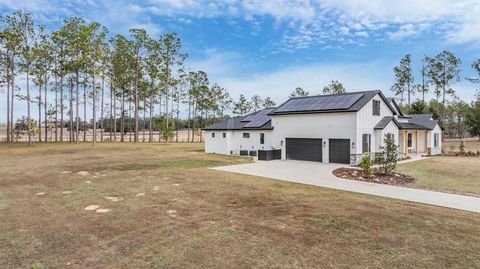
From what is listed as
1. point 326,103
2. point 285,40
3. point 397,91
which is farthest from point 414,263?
point 397,91

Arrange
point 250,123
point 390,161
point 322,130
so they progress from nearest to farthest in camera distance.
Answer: point 390,161 < point 322,130 < point 250,123

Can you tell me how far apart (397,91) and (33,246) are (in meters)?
59.9

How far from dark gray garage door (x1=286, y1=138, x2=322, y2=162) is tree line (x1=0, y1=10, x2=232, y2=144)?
78.6ft

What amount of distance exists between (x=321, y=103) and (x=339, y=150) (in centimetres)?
407

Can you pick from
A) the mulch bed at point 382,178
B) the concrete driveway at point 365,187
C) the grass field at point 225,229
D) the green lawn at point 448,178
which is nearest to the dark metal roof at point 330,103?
the concrete driveway at point 365,187

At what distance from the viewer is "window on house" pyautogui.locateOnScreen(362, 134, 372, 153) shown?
20.1 meters

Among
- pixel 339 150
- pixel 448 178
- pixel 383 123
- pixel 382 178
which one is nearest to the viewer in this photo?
pixel 382 178

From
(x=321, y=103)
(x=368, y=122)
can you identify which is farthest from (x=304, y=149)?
(x=368, y=122)

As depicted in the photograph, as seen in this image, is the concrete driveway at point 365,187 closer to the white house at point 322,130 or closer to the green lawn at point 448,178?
the green lawn at point 448,178

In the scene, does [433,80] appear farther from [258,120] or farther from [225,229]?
[225,229]

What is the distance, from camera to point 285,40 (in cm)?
2617

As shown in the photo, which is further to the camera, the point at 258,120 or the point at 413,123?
the point at 413,123

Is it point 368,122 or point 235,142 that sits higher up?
point 368,122

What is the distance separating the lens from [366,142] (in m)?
20.3
